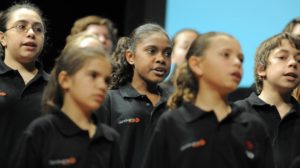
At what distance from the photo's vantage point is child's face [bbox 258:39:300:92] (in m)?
3.63

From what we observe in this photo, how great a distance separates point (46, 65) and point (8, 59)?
197 centimetres

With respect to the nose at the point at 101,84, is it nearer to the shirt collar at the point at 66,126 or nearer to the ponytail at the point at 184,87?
the shirt collar at the point at 66,126

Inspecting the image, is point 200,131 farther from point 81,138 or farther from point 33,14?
point 33,14

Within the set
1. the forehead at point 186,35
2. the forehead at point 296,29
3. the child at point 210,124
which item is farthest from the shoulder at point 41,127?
the forehead at point 186,35

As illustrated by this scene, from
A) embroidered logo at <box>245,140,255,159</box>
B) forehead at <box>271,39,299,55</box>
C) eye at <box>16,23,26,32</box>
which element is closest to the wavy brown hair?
embroidered logo at <box>245,140,255,159</box>

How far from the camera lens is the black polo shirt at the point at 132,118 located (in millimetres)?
3559

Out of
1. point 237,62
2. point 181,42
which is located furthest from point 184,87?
point 181,42

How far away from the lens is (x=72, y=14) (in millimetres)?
5809

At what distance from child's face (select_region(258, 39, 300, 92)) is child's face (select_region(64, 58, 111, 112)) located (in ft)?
3.52

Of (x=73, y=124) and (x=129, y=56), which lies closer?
(x=73, y=124)

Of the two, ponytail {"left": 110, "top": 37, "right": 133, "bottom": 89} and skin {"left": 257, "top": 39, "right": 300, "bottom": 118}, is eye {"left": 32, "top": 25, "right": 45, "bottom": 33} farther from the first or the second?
skin {"left": 257, "top": 39, "right": 300, "bottom": 118}

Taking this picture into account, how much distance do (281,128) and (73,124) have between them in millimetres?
1137

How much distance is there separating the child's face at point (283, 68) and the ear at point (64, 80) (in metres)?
1.19

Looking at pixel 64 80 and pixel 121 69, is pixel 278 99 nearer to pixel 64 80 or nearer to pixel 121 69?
pixel 121 69
